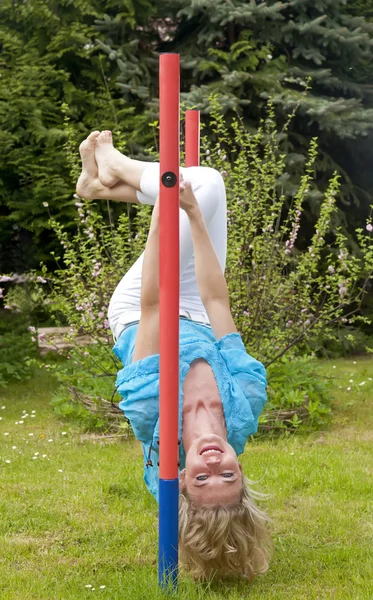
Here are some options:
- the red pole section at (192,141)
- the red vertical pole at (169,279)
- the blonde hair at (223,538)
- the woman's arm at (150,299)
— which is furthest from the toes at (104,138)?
the blonde hair at (223,538)

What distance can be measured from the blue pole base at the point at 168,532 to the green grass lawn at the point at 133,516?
6 cm

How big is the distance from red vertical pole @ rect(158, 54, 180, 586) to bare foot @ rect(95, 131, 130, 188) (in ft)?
2.12

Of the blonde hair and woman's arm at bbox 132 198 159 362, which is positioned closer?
the blonde hair

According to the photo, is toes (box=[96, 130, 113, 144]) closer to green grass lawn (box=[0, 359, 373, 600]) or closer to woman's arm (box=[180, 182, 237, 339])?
woman's arm (box=[180, 182, 237, 339])

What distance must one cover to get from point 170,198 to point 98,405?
3.40 m

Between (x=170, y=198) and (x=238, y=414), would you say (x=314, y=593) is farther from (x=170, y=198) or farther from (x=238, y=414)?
(x=170, y=198)

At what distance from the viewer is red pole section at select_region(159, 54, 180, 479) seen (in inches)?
120

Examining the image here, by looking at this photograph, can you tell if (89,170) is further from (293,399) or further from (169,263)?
(293,399)

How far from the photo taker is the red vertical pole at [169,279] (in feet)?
9.97

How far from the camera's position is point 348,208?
10.4 metres

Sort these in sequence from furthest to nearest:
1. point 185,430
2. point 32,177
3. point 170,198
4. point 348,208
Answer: point 348,208 → point 32,177 → point 185,430 → point 170,198

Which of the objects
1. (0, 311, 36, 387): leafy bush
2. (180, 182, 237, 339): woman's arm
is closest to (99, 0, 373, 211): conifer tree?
(0, 311, 36, 387): leafy bush

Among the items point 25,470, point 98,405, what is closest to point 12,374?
point 98,405

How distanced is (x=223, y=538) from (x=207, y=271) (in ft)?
3.18
